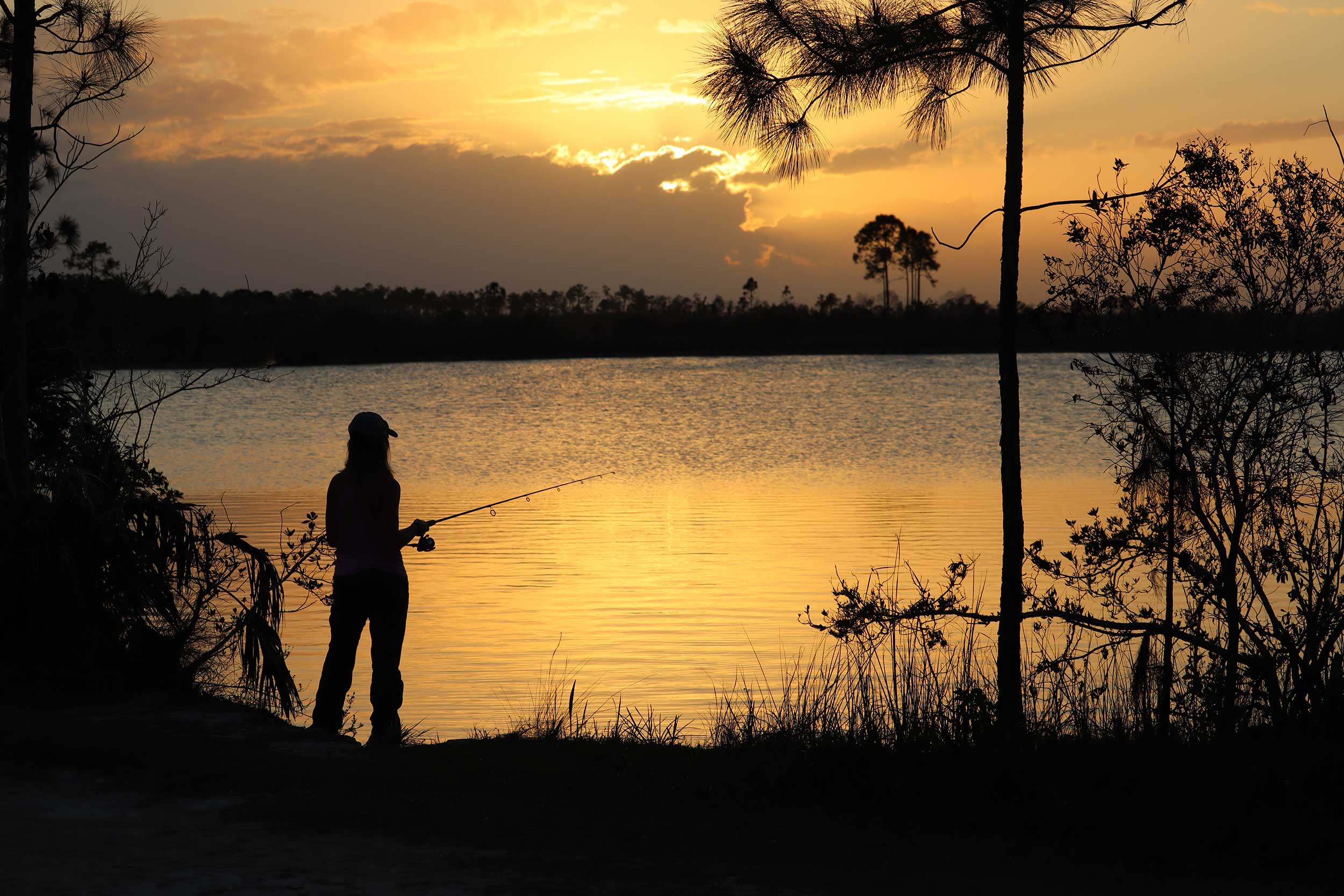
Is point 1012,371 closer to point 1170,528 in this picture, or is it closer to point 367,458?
point 1170,528

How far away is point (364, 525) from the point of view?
710 cm

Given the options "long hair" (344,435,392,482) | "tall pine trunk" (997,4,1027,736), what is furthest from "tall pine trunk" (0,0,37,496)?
"tall pine trunk" (997,4,1027,736)

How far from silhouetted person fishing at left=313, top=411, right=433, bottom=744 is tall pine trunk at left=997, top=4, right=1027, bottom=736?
3424 millimetres

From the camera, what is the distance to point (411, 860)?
494 centimetres

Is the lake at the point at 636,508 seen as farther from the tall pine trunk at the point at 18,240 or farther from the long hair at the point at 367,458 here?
the tall pine trunk at the point at 18,240

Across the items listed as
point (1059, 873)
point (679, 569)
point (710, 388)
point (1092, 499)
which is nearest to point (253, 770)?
→ point (1059, 873)

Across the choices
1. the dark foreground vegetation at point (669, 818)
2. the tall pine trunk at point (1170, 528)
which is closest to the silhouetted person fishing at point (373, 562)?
the dark foreground vegetation at point (669, 818)

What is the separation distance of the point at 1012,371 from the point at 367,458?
3.76 metres

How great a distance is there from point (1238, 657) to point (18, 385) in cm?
829

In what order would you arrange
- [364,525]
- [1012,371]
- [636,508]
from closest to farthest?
[364,525]
[1012,371]
[636,508]

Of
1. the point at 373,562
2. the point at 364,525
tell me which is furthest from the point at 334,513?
the point at 373,562

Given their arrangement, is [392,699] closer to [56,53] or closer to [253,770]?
[253,770]

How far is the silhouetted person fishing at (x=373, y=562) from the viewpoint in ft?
23.3

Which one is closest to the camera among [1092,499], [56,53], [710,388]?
[56,53]
